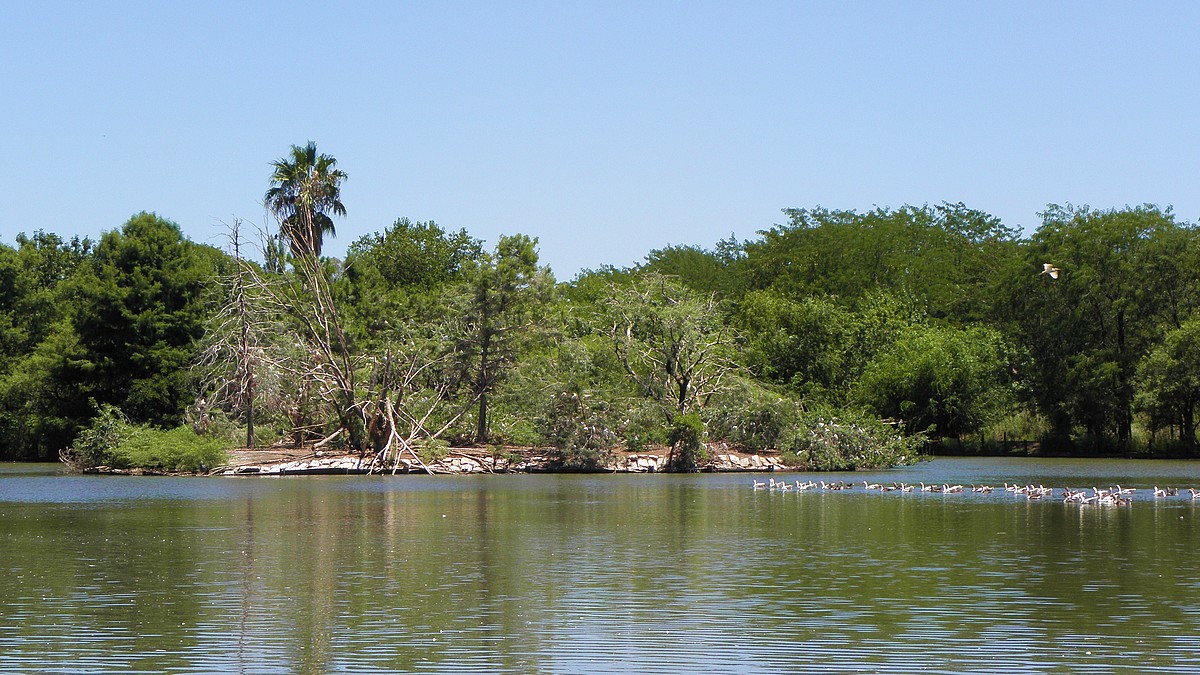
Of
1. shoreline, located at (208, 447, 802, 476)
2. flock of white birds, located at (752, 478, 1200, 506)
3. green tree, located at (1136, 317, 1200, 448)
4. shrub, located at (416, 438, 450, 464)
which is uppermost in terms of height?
green tree, located at (1136, 317, 1200, 448)

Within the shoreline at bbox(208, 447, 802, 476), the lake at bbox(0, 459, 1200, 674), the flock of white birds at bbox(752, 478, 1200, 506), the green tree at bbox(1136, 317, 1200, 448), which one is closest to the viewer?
the lake at bbox(0, 459, 1200, 674)

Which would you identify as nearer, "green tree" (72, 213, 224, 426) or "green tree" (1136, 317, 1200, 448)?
"green tree" (72, 213, 224, 426)

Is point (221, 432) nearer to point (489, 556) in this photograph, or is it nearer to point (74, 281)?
point (74, 281)

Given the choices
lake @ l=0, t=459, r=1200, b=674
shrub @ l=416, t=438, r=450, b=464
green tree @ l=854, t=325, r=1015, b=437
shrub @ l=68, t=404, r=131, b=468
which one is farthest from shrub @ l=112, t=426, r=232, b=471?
green tree @ l=854, t=325, r=1015, b=437

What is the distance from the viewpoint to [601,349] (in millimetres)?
56531

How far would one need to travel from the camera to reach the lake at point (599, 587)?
14.6 m

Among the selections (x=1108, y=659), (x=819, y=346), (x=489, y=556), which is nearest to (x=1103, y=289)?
(x=819, y=346)

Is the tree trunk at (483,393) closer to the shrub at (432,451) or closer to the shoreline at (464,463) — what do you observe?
the shoreline at (464,463)

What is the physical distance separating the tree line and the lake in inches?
677

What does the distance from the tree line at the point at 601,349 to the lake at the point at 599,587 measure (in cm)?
1720

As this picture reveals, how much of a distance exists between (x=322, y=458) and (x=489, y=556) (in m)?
30.7

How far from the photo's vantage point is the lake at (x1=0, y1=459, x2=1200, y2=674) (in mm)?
14633

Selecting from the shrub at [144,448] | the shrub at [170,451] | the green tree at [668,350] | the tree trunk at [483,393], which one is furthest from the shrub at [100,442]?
the green tree at [668,350]

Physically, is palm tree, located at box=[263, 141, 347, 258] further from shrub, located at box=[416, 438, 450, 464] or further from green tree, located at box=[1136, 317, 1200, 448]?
green tree, located at box=[1136, 317, 1200, 448]
